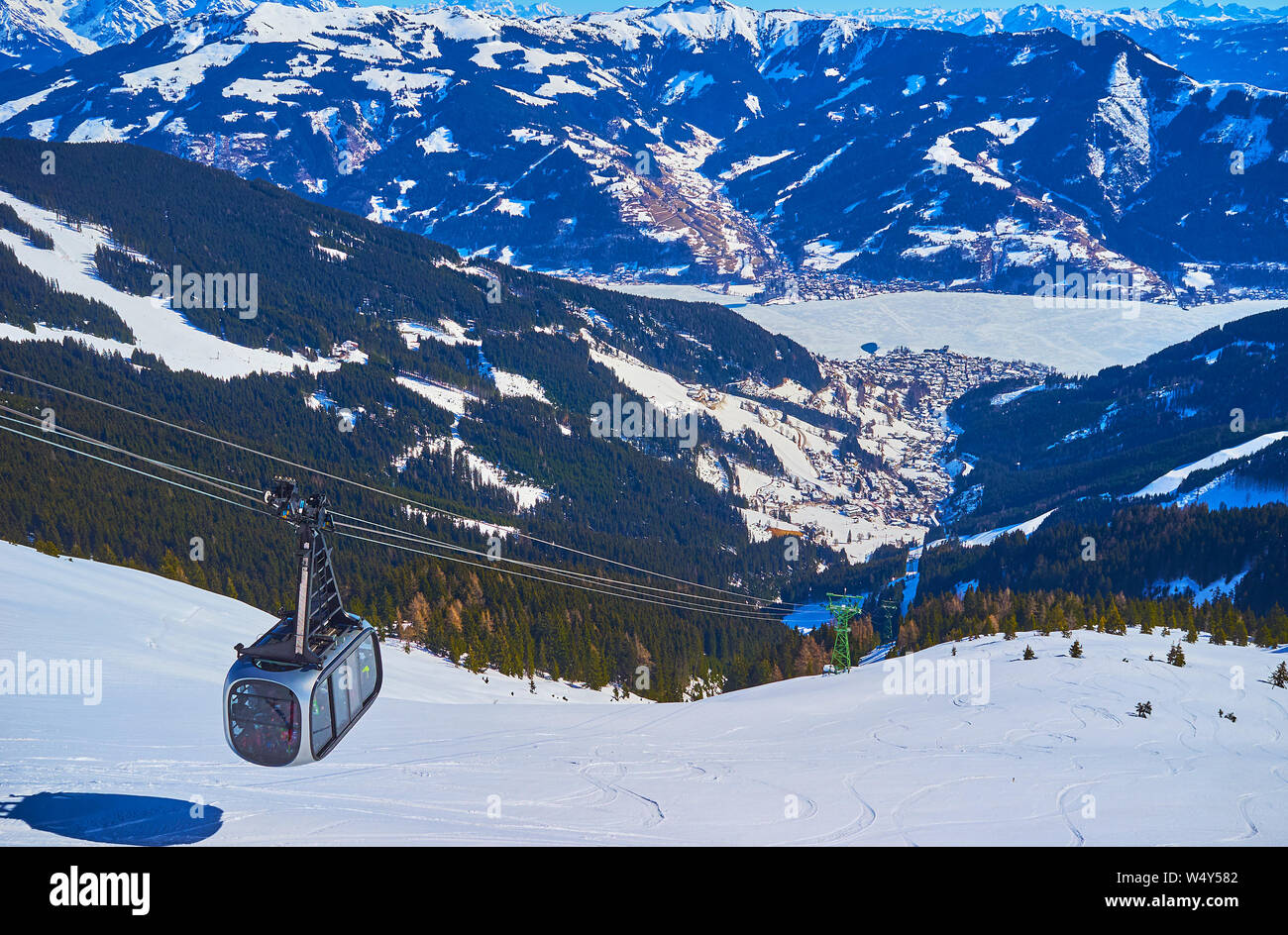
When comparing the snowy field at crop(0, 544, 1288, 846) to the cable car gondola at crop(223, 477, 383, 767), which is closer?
the cable car gondola at crop(223, 477, 383, 767)

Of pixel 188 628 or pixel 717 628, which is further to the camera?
pixel 717 628

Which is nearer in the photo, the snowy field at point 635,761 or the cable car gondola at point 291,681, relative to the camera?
the cable car gondola at point 291,681
